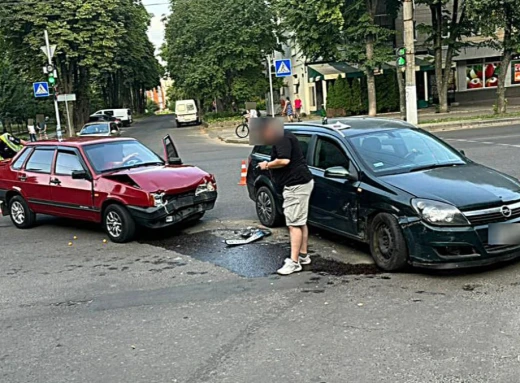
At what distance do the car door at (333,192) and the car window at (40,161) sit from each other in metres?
4.64

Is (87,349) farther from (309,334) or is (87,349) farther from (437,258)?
(437,258)

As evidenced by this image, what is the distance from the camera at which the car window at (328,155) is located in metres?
6.95

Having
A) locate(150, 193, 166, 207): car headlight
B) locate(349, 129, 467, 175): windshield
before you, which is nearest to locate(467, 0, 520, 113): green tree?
locate(349, 129, 467, 175): windshield

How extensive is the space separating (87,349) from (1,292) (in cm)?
238

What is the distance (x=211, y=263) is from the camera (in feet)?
22.9

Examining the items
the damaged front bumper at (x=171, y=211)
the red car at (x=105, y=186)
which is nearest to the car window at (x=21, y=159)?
the red car at (x=105, y=186)

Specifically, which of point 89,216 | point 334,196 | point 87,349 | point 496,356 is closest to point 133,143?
point 89,216

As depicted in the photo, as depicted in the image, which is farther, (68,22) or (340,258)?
(68,22)

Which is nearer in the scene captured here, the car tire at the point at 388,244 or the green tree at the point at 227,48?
the car tire at the point at 388,244

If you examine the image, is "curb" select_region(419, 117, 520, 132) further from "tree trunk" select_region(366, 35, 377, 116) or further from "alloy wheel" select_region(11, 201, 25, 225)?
"alloy wheel" select_region(11, 201, 25, 225)

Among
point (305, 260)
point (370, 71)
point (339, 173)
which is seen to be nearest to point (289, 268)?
point (305, 260)

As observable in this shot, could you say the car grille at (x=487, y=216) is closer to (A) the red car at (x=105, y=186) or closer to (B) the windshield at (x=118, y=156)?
(A) the red car at (x=105, y=186)

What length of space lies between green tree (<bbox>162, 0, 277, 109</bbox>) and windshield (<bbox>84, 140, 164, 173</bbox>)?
30.4 metres

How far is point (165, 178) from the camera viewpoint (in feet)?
27.3
